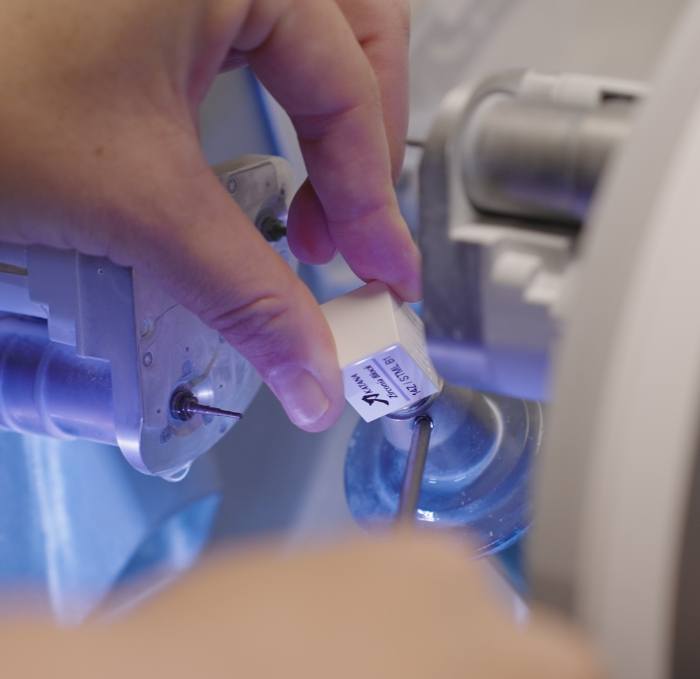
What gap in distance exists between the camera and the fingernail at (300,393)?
18.6 inches

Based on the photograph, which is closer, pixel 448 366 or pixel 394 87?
pixel 448 366

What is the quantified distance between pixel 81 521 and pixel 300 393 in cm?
29

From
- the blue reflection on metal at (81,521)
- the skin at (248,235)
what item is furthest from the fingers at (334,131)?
the blue reflection on metal at (81,521)

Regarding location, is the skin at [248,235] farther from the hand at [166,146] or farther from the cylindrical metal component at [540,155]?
the cylindrical metal component at [540,155]

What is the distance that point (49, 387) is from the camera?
50 cm

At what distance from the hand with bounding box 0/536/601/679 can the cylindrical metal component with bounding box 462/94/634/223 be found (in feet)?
0.39

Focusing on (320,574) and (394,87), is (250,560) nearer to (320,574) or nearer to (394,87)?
(320,574)

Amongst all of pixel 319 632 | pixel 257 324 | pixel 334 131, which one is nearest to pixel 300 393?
pixel 257 324

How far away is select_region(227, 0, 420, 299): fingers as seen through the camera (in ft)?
1.58

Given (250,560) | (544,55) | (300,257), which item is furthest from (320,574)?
(544,55)

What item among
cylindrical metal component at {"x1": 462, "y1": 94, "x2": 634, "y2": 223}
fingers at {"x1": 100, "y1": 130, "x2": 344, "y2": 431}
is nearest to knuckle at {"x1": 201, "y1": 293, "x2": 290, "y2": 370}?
fingers at {"x1": 100, "y1": 130, "x2": 344, "y2": 431}

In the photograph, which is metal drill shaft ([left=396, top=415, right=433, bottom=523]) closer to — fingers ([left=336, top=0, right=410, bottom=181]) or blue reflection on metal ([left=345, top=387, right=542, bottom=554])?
blue reflection on metal ([left=345, top=387, right=542, bottom=554])

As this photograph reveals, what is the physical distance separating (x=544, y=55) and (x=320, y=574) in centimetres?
86

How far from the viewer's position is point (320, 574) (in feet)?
0.79
